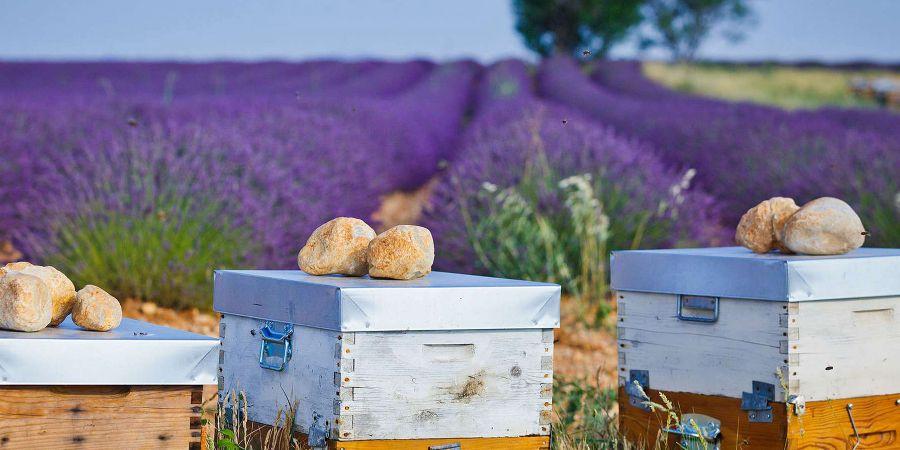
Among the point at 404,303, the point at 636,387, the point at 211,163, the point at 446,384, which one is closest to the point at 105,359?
the point at 404,303

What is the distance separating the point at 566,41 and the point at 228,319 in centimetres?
4058

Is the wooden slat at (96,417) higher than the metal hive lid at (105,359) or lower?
lower

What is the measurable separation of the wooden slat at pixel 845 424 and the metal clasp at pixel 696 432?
0.67 feet

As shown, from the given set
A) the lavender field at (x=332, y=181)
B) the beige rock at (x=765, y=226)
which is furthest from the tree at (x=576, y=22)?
the beige rock at (x=765, y=226)

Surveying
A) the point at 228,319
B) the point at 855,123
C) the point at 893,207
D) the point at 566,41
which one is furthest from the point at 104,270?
the point at 566,41

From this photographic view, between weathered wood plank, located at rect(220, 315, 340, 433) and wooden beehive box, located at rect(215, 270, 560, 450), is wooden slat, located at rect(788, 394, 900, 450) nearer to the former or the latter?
wooden beehive box, located at rect(215, 270, 560, 450)

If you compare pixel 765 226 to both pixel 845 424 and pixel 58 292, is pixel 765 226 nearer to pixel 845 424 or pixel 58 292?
pixel 845 424

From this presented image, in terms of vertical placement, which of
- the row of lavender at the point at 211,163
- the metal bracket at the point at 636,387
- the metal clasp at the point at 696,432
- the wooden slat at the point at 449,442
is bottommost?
the metal clasp at the point at 696,432

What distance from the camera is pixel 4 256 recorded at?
22.1 ft

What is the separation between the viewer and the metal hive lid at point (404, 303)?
8.43ft

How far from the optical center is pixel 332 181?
25.0ft

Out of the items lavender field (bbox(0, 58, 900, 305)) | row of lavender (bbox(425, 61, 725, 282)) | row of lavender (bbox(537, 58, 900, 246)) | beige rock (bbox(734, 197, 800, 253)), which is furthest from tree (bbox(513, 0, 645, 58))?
beige rock (bbox(734, 197, 800, 253))

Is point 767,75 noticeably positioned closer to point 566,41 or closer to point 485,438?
point 566,41

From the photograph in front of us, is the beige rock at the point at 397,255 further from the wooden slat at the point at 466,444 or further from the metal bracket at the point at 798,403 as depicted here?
the metal bracket at the point at 798,403
